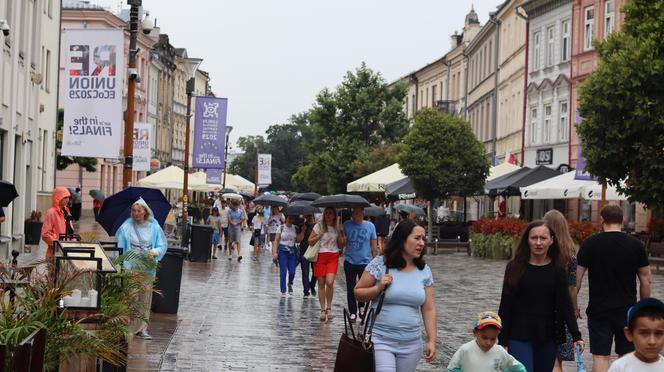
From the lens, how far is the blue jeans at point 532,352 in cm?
837

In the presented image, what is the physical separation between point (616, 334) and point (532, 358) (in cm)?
171

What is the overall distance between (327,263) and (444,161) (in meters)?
24.7

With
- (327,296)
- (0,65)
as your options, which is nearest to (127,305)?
(327,296)

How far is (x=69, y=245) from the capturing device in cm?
1101

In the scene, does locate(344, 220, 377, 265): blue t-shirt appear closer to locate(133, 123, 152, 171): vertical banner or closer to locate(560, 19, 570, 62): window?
locate(133, 123, 152, 171): vertical banner

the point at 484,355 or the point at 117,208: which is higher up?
the point at 117,208

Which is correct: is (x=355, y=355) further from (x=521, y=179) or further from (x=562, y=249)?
(x=521, y=179)

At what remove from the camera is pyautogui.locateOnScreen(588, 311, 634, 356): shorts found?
9758 millimetres

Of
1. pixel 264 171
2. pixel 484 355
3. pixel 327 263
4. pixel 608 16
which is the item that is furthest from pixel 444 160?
pixel 264 171

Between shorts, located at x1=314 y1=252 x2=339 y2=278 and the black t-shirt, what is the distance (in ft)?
25.4

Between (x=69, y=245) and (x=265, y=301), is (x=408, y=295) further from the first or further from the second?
(x=265, y=301)

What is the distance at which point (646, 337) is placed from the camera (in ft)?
18.8

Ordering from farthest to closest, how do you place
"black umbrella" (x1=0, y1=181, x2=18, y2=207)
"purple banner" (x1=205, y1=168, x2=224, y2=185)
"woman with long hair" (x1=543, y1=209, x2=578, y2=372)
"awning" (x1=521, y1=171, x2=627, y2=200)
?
1. "purple banner" (x1=205, y1=168, x2=224, y2=185)
2. "awning" (x1=521, y1=171, x2=627, y2=200)
3. "black umbrella" (x1=0, y1=181, x2=18, y2=207)
4. "woman with long hair" (x1=543, y1=209, x2=578, y2=372)

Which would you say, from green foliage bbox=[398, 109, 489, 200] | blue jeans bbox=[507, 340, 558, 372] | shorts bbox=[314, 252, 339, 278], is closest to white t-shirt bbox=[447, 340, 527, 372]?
blue jeans bbox=[507, 340, 558, 372]
